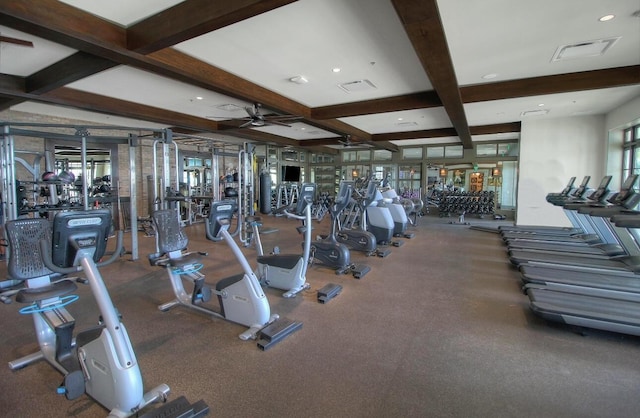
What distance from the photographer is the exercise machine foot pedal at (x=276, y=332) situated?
99.6 inches

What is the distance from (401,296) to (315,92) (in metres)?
3.85

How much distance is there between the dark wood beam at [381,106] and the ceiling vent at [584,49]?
1.86 m

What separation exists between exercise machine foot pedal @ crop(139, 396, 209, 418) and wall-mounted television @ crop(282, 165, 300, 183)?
11037mm

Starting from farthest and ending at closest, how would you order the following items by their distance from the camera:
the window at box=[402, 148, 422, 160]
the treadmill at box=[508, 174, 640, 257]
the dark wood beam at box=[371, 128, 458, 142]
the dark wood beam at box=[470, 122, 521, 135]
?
the window at box=[402, 148, 422, 160], the dark wood beam at box=[371, 128, 458, 142], the dark wood beam at box=[470, 122, 521, 135], the treadmill at box=[508, 174, 640, 257]

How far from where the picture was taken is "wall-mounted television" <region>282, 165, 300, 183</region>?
1263cm

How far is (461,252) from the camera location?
592 cm

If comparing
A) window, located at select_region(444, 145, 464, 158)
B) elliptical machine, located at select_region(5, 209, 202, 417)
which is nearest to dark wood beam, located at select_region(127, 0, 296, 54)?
elliptical machine, located at select_region(5, 209, 202, 417)

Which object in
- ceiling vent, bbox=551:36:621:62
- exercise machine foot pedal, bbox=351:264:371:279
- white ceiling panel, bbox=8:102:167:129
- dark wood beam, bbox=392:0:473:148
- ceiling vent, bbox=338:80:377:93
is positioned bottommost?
exercise machine foot pedal, bbox=351:264:371:279

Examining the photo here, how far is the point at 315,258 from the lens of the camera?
4844 millimetres

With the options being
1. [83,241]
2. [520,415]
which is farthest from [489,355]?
[83,241]

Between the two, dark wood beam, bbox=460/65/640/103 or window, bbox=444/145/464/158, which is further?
window, bbox=444/145/464/158

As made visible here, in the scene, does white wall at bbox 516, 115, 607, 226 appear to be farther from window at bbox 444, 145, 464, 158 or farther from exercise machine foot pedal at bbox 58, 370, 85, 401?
exercise machine foot pedal at bbox 58, 370, 85, 401

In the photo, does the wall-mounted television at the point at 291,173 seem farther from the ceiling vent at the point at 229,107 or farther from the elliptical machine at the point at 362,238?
the elliptical machine at the point at 362,238

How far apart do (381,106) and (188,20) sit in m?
4.14
